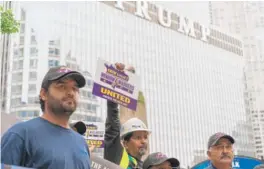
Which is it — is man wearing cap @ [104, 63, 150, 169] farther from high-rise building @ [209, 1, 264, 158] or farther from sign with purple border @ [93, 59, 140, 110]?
high-rise building @ [209, 1, 264, 158]

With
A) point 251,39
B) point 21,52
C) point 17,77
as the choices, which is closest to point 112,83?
point 17,77

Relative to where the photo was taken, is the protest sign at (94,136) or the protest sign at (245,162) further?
the protest sign at (94,136)

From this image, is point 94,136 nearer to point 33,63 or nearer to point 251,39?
point 33,63

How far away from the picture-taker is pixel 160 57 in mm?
73250

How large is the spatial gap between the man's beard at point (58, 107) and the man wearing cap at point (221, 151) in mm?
1803

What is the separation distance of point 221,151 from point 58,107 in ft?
6.27

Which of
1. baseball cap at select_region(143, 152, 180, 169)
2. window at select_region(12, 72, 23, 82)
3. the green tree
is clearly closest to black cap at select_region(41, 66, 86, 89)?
baseball cap at select_region(143, 152, 180, 169)

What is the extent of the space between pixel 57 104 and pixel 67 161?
1.20ft

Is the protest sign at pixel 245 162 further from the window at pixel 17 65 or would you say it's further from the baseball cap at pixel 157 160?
the window at pixel 17 65

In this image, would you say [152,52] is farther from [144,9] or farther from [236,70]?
[236,70]

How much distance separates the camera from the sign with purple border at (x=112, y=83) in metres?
5.71

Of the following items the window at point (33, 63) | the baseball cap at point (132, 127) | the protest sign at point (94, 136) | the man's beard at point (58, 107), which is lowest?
the man's beard at point (58, 107)

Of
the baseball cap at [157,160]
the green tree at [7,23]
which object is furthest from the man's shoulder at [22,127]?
the green tree at [7,23]

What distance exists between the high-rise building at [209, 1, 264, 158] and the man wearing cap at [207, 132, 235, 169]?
101914 mm
